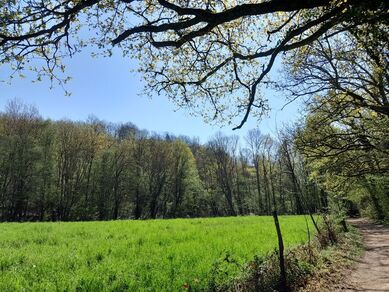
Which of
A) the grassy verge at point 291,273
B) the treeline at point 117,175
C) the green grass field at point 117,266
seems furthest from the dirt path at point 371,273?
the treeline at point 117,175

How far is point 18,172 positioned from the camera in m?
42.8

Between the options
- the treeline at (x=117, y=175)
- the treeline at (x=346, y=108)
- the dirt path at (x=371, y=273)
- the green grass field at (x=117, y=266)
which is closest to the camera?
the green grass field at (x=117, y=266)

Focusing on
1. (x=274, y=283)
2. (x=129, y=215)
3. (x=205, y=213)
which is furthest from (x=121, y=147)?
(x=274, y=283)

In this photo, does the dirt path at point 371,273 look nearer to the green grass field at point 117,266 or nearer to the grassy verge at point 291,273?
the grassy verge at point 291,273

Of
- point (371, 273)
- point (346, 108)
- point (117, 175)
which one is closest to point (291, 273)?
point (371, 273)

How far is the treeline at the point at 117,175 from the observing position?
1725 inches

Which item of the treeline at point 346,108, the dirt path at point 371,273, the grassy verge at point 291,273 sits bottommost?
the dirt path at point 371,273

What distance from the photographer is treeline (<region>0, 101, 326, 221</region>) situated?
144 ft

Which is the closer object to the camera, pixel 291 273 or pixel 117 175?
pixel 291 273

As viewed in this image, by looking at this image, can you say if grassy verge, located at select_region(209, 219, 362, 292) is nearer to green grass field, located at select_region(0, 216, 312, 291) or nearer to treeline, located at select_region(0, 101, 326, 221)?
green grass field, located at select_region(0, 216, 312, 291)

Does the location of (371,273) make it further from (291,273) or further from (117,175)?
(117,175)

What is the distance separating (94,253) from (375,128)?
1187 cm

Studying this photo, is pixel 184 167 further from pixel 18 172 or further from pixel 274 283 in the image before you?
pixel 274 283

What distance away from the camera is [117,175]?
54375 mm
